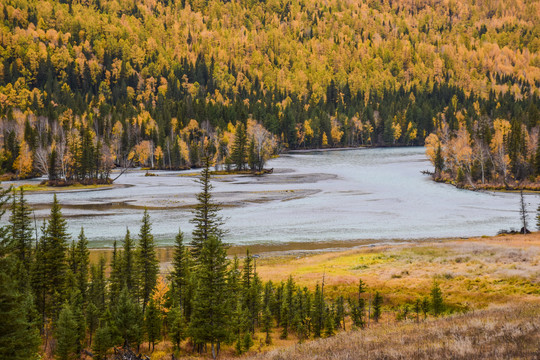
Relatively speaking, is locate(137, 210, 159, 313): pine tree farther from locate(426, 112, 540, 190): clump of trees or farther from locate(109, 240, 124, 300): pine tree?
locate(426, 112, 540, 190): clump of trees

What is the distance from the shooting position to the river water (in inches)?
2341

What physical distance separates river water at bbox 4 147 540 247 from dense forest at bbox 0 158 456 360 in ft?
63.9

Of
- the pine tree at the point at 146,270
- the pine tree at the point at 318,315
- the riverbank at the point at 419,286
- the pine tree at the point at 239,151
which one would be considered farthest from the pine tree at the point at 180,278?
the pine tree at the point at 239,151

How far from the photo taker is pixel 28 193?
3703 inches

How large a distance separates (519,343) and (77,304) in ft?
85.7

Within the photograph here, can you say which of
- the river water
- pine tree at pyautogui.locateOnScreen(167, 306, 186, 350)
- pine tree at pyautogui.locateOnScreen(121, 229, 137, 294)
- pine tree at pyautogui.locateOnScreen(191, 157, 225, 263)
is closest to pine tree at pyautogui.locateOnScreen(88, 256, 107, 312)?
pine tree at pyautogui.locateOnScreen(121, 229, 137, 294)

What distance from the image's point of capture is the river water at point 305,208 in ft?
195

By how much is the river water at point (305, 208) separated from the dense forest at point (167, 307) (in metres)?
19.5

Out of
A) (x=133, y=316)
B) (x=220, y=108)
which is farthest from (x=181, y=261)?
(x=220, y=108)

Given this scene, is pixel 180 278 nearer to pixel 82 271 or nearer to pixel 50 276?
pixel 82 271

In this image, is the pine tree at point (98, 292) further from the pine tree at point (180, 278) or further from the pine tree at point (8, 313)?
the pine tree at point (8, 313)

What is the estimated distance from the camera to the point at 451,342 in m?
13.1

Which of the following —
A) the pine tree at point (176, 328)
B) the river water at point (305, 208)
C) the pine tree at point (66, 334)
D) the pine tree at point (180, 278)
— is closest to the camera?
the pine tree at point (66, 334)

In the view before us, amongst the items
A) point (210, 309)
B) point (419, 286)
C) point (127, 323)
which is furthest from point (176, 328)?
point (419, 286)
